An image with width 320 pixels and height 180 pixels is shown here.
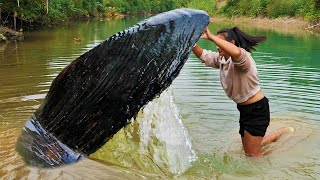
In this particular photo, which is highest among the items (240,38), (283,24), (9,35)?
(240,38)

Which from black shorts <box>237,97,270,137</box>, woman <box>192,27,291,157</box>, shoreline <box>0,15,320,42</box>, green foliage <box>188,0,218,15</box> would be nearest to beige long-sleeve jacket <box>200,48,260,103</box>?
woman <box>192,27,291,157</box>

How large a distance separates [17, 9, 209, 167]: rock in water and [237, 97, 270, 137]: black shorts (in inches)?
65.7

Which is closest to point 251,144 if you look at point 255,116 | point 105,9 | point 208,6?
point 255,116

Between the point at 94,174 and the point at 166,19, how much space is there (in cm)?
158

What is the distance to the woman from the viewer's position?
13.5 ft

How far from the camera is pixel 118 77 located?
291cm

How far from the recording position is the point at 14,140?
471 centimetres

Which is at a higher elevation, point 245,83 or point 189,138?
point 245,83

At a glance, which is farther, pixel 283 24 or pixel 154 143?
pixel 283 24

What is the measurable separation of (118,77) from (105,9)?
211ft

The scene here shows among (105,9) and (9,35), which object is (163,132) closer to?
(9,35)

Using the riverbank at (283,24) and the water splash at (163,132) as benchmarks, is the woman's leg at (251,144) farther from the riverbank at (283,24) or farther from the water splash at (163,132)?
the riverbank at (283,24)

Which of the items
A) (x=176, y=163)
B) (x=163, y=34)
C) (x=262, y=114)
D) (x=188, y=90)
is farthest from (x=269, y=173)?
(x=188, y=90)

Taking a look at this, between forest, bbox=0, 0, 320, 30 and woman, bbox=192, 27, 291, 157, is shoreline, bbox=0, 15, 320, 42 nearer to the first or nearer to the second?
forest, bbox=0, 0, 320, 30
